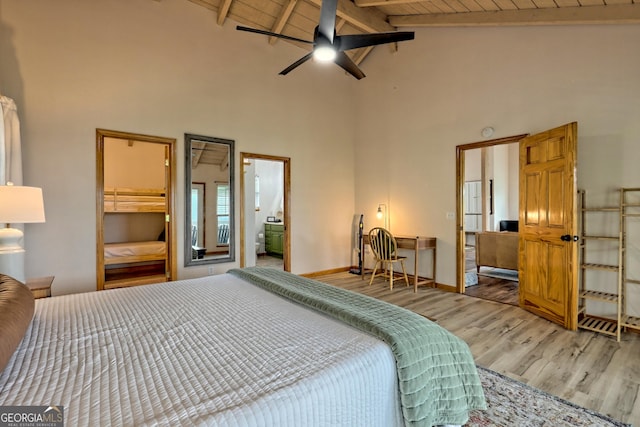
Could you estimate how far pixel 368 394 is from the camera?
1103 millimetres

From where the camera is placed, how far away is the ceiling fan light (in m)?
2.53

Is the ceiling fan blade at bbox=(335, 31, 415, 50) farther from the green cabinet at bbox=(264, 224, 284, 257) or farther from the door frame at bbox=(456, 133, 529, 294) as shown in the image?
the green cabinet at bbox=(264, 224, 284, 257)

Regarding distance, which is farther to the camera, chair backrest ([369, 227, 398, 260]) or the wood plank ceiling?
chair backrest ([369, 227, 398, 260])

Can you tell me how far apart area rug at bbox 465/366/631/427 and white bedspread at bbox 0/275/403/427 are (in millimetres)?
961

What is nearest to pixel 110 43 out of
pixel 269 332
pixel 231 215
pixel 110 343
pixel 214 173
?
pixel 214 173

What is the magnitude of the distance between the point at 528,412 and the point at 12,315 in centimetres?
261

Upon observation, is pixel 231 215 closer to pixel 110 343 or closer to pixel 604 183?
pixel 110 343

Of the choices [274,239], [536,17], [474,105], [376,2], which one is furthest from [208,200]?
[536,17]

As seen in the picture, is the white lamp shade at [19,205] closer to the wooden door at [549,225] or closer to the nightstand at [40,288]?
the nightstand at [40,288]

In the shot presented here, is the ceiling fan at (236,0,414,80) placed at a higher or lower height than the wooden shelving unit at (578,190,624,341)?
higher

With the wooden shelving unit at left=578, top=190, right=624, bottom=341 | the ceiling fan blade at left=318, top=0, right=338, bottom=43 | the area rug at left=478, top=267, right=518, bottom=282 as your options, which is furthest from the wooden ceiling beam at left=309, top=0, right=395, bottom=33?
the area rug at left=478, top=267, right=518, bottom=282

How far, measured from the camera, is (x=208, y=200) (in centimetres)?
450

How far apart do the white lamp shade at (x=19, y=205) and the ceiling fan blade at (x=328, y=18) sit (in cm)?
250

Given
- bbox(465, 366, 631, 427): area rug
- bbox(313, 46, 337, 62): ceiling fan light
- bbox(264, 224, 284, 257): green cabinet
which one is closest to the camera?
bbox(465, 366, 631, 427): area rug
